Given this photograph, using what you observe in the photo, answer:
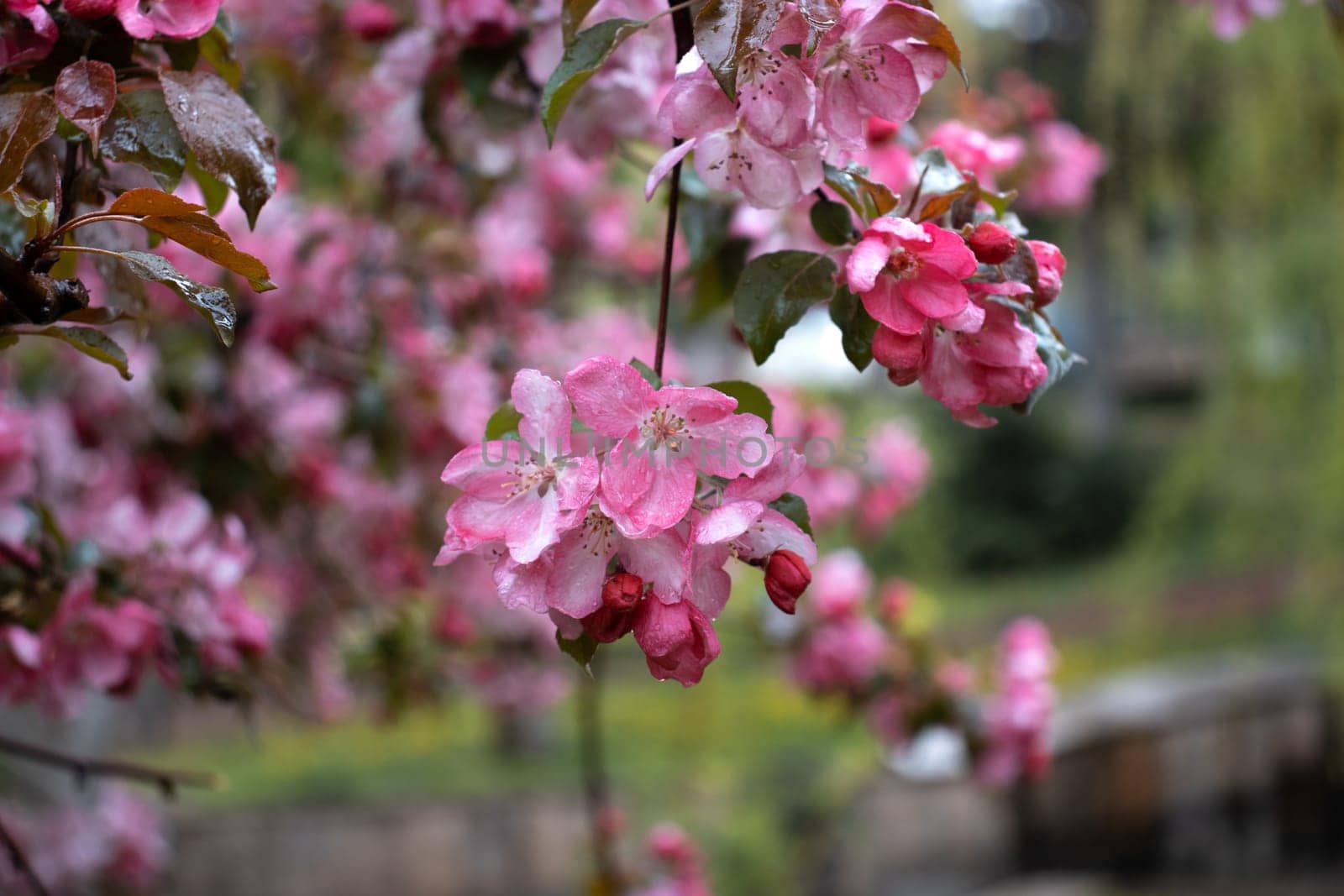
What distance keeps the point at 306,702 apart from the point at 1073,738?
2.19 meters

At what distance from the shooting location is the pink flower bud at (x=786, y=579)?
0.56 metres

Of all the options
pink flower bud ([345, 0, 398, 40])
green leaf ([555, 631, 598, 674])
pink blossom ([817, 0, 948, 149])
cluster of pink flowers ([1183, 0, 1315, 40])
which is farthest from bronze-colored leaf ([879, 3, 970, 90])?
pink flower bud ([345, 0, 398, 40])

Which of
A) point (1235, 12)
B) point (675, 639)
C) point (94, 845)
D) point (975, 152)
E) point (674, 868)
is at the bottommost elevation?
point (94, 845)

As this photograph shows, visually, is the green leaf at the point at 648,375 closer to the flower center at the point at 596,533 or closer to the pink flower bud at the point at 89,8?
the flower center at the point at 596,533

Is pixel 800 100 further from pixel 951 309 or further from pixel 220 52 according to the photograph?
pixel 220 52

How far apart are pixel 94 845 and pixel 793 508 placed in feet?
5.71

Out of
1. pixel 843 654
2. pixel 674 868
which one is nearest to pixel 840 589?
pixel 843 654

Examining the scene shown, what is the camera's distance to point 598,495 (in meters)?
0.53

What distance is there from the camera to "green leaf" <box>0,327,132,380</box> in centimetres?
54

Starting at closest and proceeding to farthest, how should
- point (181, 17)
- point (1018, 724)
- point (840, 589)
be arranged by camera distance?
1. point (181, 17)
2. point (1018, 724)
3. point (840, 589)

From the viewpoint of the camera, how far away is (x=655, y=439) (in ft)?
1.77

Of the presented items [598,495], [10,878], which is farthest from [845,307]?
[10,878]

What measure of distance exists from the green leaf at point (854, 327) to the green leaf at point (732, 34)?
0.12 m

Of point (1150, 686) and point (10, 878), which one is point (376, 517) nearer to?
point (10, 878)
